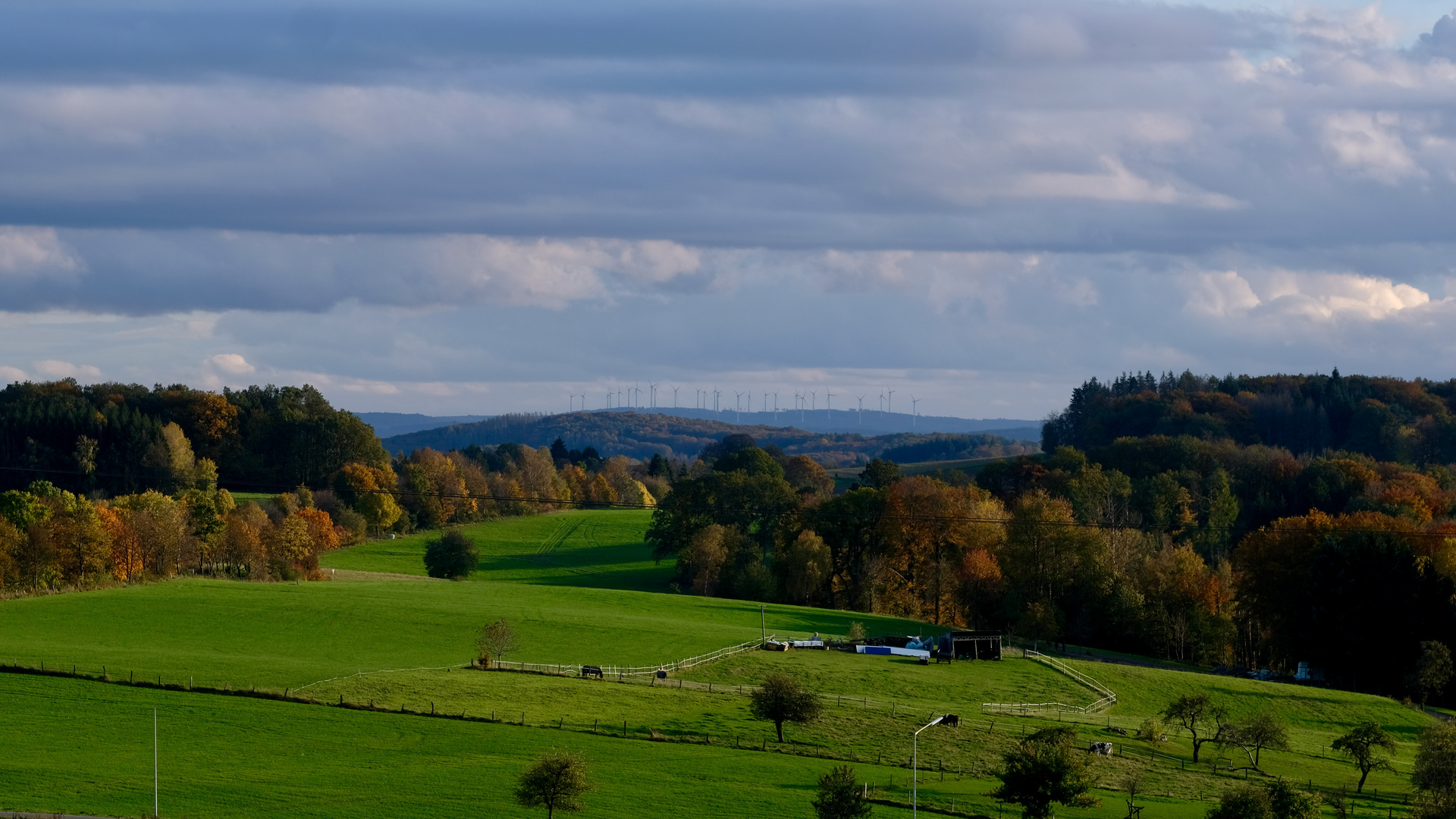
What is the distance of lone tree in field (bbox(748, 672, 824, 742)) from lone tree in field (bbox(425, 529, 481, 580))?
2935 inches

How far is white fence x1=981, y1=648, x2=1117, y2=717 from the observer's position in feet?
271

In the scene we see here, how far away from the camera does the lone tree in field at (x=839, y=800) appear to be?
55812 millimetres

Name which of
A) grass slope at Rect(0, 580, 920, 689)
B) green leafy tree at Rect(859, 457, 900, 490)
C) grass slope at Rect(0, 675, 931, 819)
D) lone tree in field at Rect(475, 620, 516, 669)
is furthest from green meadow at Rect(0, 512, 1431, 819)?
green leafy tree at Rect(859, 457, 900, 490)

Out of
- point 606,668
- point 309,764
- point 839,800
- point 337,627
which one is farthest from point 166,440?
point 839,800

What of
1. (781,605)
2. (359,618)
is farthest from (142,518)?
(781,605)

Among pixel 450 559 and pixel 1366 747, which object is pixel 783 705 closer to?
pixel 1366 747

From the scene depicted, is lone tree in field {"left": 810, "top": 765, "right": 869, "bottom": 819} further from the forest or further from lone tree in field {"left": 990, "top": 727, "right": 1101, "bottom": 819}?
the forest

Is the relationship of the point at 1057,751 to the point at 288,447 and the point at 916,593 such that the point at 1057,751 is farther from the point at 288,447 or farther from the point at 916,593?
the point at 288,447

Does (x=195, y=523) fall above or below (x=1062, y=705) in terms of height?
above

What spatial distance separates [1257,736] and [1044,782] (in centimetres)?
2047

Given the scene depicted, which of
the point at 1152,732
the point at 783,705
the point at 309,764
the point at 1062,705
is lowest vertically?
the point at 1062,705

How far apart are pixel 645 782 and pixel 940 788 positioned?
44.5 ft

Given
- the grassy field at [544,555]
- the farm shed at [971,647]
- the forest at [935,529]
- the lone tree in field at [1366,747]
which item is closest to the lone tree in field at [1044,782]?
the lone tree in field at [1366,747]

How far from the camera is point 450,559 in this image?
5600 inches
